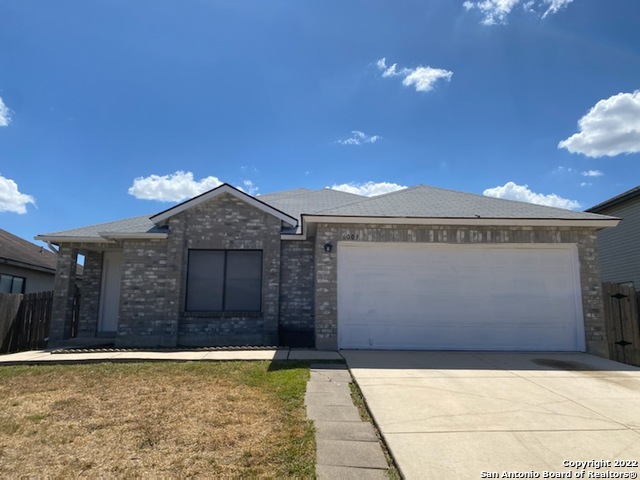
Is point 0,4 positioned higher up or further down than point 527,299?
higher up

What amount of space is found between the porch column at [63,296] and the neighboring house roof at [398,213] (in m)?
0.61

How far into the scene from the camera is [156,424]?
4.50 m

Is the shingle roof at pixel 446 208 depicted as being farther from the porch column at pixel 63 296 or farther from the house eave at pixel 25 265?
the house eave at pixel 25 265

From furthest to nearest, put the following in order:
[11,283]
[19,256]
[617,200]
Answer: [19,256], [11,283], [617,200]

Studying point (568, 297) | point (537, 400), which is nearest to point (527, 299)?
point (568, 297)

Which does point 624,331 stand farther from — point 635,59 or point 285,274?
point 285,274

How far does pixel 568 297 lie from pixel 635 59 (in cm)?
658

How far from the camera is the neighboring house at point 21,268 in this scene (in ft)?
49.8

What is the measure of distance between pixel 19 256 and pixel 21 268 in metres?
0.57

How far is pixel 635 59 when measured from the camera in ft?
33.8

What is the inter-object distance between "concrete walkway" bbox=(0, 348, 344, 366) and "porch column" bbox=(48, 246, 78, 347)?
265 cm

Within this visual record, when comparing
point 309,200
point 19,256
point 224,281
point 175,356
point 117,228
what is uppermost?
point 309,200

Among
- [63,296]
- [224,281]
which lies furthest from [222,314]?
[63,296]

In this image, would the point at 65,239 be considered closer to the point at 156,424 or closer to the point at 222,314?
the point at 222,314
